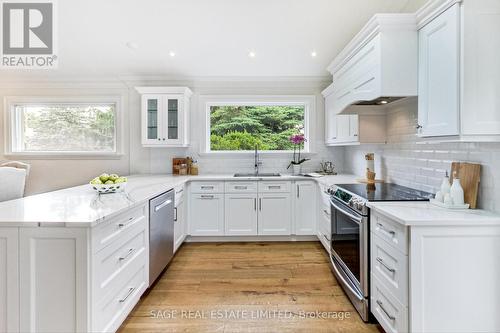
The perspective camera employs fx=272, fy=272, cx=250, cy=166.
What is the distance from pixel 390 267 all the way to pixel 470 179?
0.81 meters

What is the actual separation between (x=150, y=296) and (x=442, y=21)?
3052 mm

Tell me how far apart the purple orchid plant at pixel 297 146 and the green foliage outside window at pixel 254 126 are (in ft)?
0.29

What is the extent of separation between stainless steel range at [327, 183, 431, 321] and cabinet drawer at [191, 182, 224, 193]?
1502 mm

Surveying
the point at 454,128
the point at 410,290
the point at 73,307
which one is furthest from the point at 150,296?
the point at 454,128

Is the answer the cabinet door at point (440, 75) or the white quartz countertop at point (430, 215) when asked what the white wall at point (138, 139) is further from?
the white quartz countertop at point (430, 215)

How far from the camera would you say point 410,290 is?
154 centimetres

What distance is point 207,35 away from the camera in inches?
135

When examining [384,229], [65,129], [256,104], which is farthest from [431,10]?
[65,129]

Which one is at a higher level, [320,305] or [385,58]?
[385,58]

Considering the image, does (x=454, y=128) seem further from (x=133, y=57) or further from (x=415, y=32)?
(x=133, y=57)

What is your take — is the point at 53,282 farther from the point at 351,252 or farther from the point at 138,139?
the point at 138,139

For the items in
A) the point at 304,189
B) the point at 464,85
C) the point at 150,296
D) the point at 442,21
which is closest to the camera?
the point at 464,85

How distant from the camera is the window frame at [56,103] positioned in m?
4.19

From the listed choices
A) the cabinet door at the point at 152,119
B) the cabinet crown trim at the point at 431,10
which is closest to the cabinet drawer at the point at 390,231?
the cabinet crown trim at the point at 431,10
